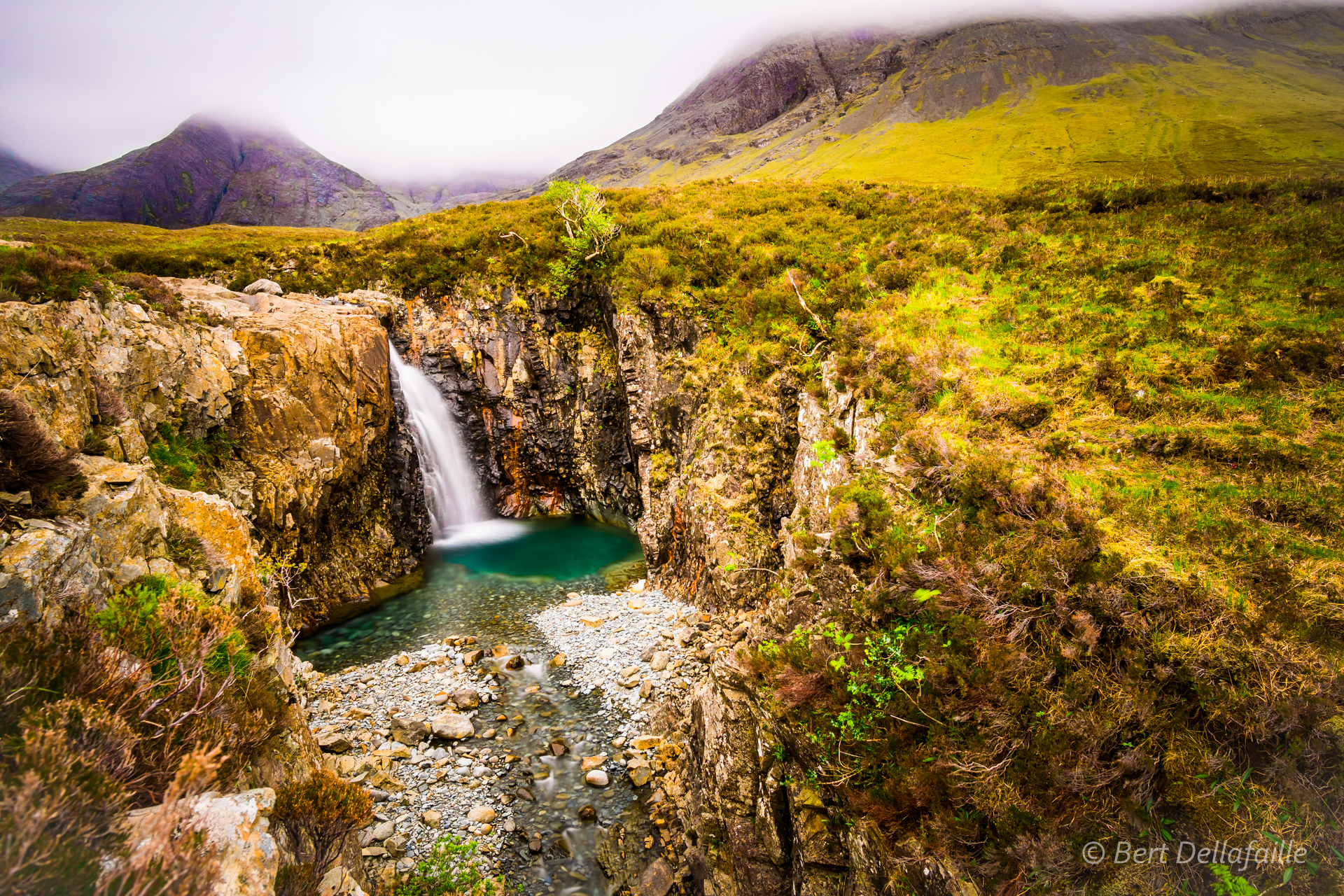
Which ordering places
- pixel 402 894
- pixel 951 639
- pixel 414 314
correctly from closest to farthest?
pixel 951 639 → pixel 402 894 → pixel 414 314

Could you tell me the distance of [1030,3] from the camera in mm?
113250

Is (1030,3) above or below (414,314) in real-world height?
above

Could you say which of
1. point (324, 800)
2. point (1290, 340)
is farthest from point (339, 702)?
point (1290, 340)

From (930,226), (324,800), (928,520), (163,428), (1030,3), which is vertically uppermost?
(1030,3)

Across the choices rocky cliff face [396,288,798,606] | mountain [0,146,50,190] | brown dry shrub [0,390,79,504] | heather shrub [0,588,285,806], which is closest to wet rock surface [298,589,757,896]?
rocky cliff face [396,288,798,606]

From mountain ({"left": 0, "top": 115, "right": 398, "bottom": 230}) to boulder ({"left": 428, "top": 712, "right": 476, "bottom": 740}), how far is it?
129 m

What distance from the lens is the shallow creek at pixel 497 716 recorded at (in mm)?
8664

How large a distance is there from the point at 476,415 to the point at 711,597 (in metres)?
16.2

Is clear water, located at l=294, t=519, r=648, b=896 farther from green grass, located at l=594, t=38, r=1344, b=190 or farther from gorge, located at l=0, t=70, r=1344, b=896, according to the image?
green grass, located at l=594, t=38, r=1344, b=190

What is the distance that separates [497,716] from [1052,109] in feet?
294

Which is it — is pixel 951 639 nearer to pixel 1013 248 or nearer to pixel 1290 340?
pixel 1290 340

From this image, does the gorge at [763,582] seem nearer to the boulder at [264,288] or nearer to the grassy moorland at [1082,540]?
the grassy moorland at [1082,540]

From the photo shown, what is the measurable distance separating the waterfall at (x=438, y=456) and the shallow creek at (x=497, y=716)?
15.9 feet

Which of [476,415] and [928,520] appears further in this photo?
[476,415]
